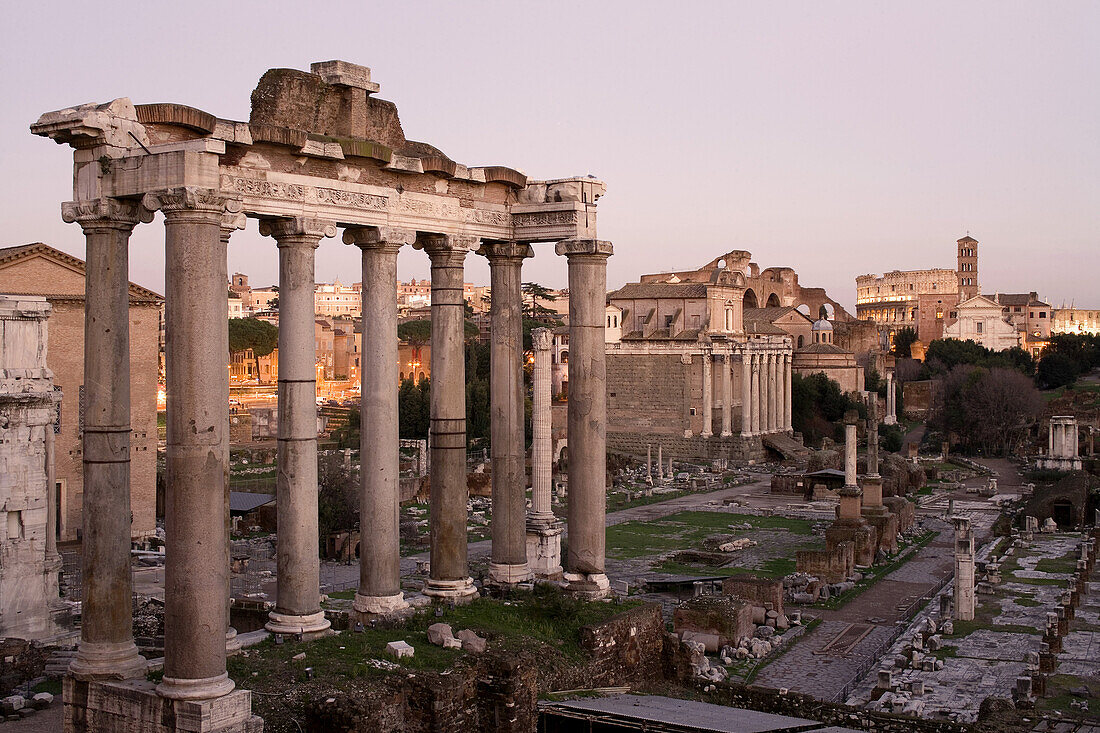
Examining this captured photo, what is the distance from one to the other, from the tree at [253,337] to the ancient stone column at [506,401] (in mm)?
53787

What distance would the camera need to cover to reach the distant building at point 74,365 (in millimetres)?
28203

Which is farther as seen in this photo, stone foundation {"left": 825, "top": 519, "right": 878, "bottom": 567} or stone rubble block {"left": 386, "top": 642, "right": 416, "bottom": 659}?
stone foundation {"left": 825, "top": 519, "right": 878, "bottom": 567}

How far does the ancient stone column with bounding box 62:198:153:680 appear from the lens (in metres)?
10.2

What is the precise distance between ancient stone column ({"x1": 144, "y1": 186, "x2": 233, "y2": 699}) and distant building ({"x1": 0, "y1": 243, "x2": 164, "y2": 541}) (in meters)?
19.2

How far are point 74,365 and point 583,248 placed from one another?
20.0 m

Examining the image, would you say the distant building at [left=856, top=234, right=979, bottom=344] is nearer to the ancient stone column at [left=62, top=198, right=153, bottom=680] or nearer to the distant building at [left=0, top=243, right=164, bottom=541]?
the distant building at [left=0, top=243, right=164, bottom=541]

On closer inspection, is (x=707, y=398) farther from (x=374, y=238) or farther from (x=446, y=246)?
(x=374, y=238)

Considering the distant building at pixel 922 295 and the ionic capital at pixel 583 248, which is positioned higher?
the distant building at pixel 922 295

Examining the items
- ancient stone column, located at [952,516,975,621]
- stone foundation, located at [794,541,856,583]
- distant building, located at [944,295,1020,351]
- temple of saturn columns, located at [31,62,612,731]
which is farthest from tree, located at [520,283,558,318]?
temple of saturn columns, located at [31,62,612,731]

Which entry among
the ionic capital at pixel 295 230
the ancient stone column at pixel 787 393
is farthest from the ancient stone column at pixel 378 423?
the ancient stone column at pixel 787 393

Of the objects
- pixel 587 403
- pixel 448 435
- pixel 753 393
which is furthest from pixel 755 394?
pixel 448 435

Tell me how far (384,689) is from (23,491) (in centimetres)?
970

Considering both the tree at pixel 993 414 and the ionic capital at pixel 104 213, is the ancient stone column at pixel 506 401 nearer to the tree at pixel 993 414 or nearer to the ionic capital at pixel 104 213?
the ionic capital at pixel 104 213

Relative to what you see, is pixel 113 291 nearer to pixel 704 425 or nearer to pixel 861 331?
pixel 704 425
